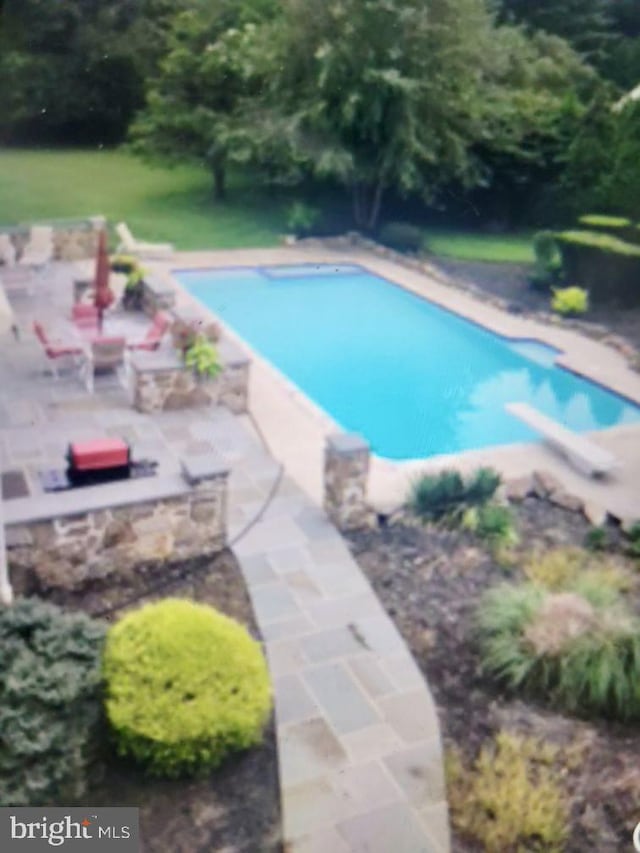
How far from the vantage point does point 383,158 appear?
2034 cm

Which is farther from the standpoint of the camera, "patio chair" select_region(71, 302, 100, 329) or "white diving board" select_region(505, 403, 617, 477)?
"patio chair" select_region(71, 302, 100, 329)

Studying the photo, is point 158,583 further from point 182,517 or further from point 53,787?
point 53,787

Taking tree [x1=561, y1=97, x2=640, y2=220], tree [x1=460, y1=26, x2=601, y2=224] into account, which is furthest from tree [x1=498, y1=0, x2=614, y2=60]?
tree [x1=561, y1=97, x2=640, y2=220]

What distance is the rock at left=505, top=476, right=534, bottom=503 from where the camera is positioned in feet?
29.7

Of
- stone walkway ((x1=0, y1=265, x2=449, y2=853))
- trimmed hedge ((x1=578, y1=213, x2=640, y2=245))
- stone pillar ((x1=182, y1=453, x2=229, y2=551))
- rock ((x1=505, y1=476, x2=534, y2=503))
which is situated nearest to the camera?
stone walkway ((x1=0, y1=265, x2=449, y2=853))

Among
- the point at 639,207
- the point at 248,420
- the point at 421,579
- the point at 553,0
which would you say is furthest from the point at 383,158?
the point at 421,579

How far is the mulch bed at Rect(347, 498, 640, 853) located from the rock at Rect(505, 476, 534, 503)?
0.10 meters

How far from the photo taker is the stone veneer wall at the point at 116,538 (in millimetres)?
6809

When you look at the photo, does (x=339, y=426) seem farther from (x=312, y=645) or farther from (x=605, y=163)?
(x=605, y=163)

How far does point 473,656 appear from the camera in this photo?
655 centimetres

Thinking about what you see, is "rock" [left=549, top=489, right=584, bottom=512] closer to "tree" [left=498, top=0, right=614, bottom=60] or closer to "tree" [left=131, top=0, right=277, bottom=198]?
"tree" [left=131, top=0, right=277, bottom=198]

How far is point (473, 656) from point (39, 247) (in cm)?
1251

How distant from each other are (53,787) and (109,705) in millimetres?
506

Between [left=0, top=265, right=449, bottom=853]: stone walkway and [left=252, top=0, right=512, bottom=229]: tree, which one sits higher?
[left=252, top=0, right=512, bottom=229]: tree
